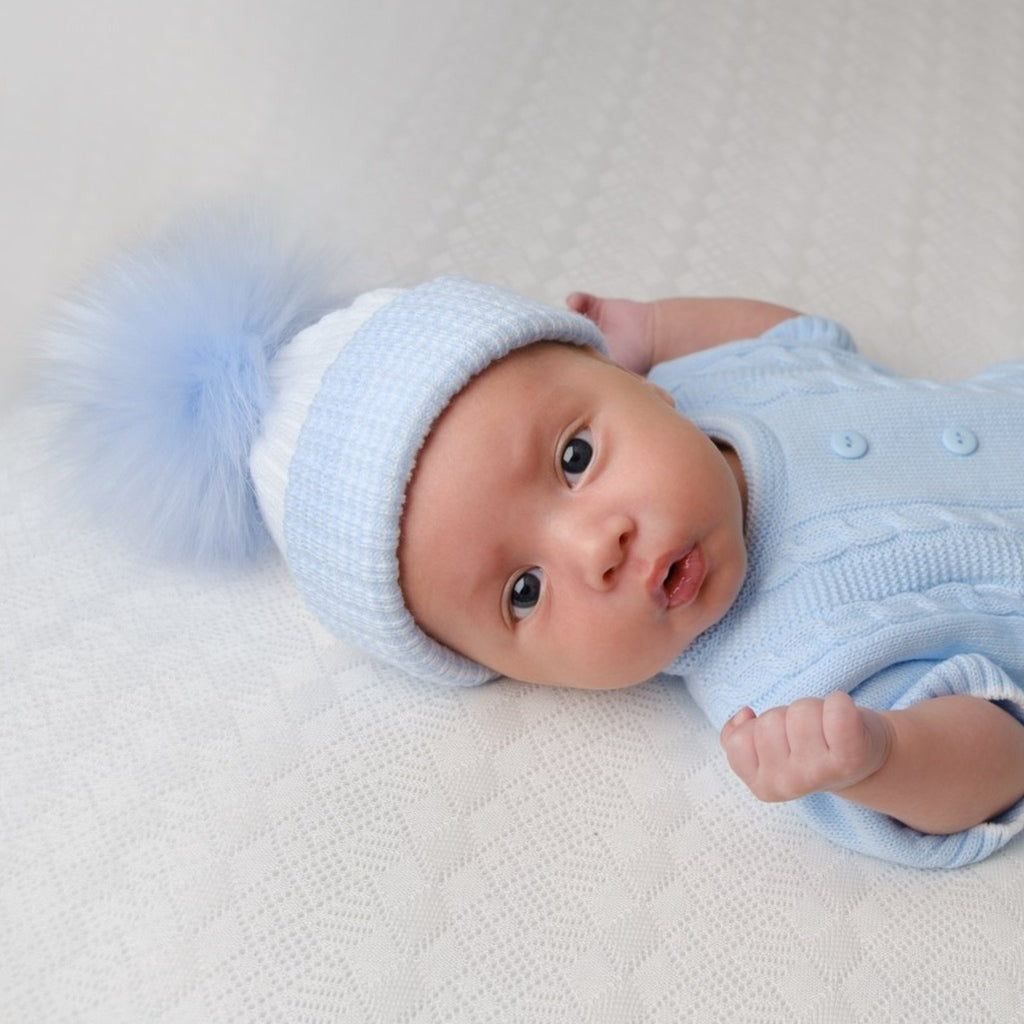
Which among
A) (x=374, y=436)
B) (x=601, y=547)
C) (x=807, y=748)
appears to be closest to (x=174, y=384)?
(x=374, y=436)

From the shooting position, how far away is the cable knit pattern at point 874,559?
113 cm

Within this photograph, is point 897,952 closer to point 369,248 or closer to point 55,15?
point 369,248

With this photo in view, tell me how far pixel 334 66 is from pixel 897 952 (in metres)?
1.55

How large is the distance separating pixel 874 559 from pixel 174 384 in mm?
756

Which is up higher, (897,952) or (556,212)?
(556,212)

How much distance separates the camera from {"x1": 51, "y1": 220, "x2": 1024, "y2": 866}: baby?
1.09 metres

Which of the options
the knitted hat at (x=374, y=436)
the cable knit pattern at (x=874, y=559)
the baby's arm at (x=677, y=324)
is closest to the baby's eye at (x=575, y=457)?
the knitted hat at (x=374, y=436)

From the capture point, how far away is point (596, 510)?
3.61 feet

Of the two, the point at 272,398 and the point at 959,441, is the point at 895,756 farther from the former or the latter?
the point at 272,398

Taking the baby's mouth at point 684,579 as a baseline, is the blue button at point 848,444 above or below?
above

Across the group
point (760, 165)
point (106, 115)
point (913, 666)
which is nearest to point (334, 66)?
point (106, 115)

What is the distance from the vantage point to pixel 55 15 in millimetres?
1792

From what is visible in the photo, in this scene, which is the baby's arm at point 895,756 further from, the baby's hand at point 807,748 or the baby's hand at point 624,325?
the baby's hand at point 624,325

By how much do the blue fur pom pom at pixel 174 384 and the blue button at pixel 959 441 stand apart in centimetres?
74
